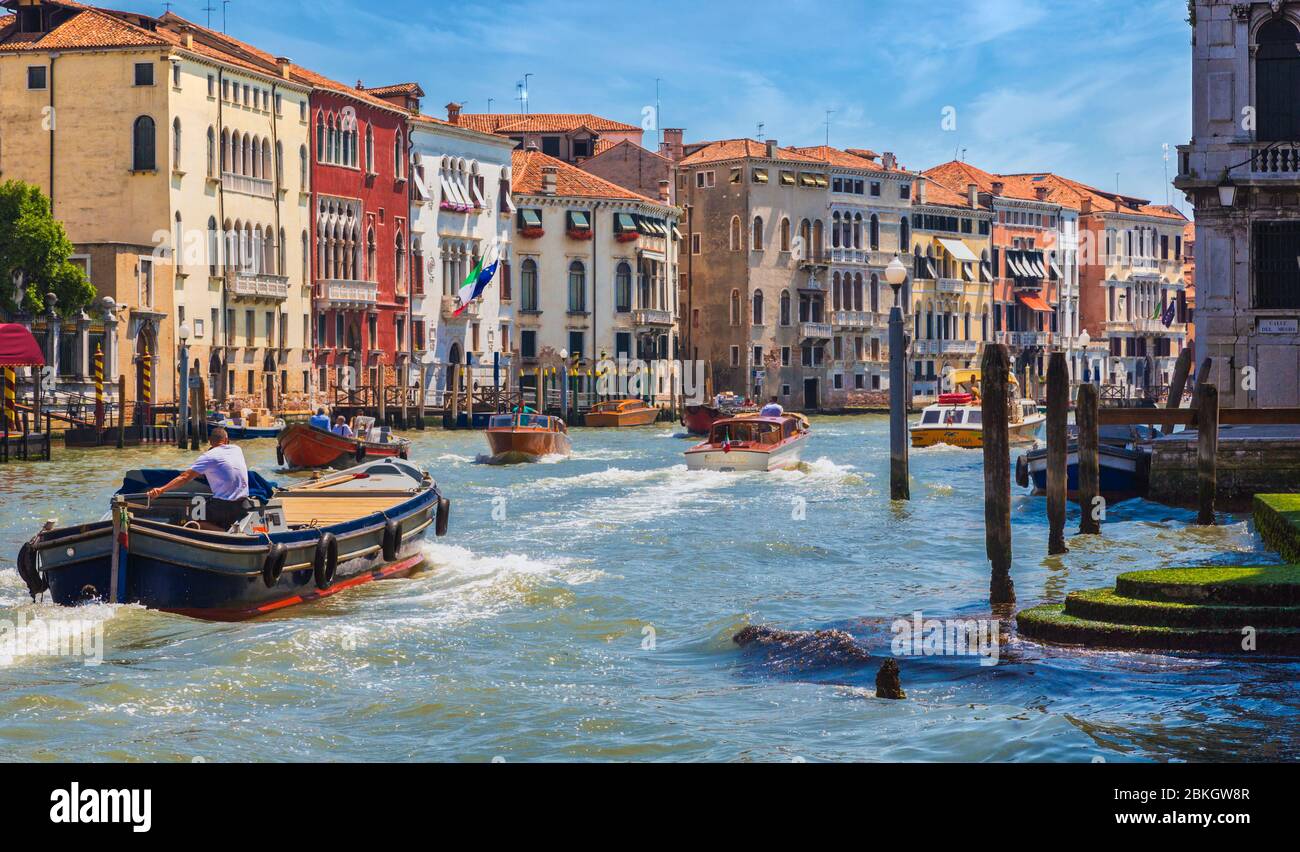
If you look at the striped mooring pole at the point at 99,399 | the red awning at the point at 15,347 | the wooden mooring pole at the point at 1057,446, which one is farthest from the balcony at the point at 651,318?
the wooden mooring pole at the point at 1057,446

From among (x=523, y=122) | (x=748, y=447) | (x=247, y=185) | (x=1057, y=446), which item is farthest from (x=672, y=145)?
(x=1057, y=446)

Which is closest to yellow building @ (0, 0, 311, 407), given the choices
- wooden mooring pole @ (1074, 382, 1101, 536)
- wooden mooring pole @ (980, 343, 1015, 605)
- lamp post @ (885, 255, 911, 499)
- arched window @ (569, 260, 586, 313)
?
arched window @ (569, 260, 586, 313)

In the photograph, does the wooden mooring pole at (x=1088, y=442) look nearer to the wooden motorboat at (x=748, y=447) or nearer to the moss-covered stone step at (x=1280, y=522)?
the moss-covered stone step at (x=1280, y=522)

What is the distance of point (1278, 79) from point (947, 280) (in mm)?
57419

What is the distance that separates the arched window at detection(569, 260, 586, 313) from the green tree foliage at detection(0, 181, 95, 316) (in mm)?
25659

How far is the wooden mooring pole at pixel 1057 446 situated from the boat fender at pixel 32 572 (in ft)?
29.6

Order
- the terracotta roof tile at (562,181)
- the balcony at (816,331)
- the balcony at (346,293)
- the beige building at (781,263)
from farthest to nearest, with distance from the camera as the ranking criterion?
the balcony at (816,331) < the beige building at (781,263) < the terracotta roof tile at (562,181) < the balcony at (346,293)

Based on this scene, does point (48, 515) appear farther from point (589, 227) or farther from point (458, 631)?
point (589, 227)

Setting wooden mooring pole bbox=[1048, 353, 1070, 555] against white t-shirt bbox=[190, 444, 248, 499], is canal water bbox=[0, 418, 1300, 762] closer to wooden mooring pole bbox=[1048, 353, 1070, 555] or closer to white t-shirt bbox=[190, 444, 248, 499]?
wooden mooring pole bbox=[1048, 353, 1070, 555]

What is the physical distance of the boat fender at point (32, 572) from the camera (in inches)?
561

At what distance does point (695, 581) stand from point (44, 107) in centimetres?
3331

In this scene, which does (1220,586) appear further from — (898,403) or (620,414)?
(620,414)

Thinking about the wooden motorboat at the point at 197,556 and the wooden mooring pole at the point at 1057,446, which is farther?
the wooden mooring pole at the point at 1057,446
